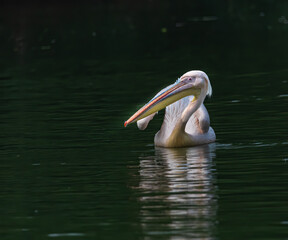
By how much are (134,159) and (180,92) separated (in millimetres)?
1249

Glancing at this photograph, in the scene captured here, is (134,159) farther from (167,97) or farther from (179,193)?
(179,193)

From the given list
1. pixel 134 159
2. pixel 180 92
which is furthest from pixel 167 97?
pixel 134 159

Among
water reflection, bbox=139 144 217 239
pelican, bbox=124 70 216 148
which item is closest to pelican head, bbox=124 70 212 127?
pelican, bbox=124 70 216 148

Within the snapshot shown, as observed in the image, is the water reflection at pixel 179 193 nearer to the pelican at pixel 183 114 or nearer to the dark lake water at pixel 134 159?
the dark lake water at pixel 134 159

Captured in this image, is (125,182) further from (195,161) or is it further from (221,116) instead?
(221,116)

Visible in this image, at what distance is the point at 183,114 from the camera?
11.7 metres

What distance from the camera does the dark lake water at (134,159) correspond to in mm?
7891

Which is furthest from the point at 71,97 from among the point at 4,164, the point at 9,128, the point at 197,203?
the point at 197,203

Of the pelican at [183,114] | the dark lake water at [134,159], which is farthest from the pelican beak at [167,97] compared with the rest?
the dark lake water at [134,159]

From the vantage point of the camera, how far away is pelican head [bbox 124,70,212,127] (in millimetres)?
11570

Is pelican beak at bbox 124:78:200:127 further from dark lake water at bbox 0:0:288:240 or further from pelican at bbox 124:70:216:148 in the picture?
dark lake water at bbox 0:0:288:240

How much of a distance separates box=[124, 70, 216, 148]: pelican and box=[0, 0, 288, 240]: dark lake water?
170 mm

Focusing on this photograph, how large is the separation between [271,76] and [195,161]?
728cm

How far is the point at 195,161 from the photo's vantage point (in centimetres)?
1059
